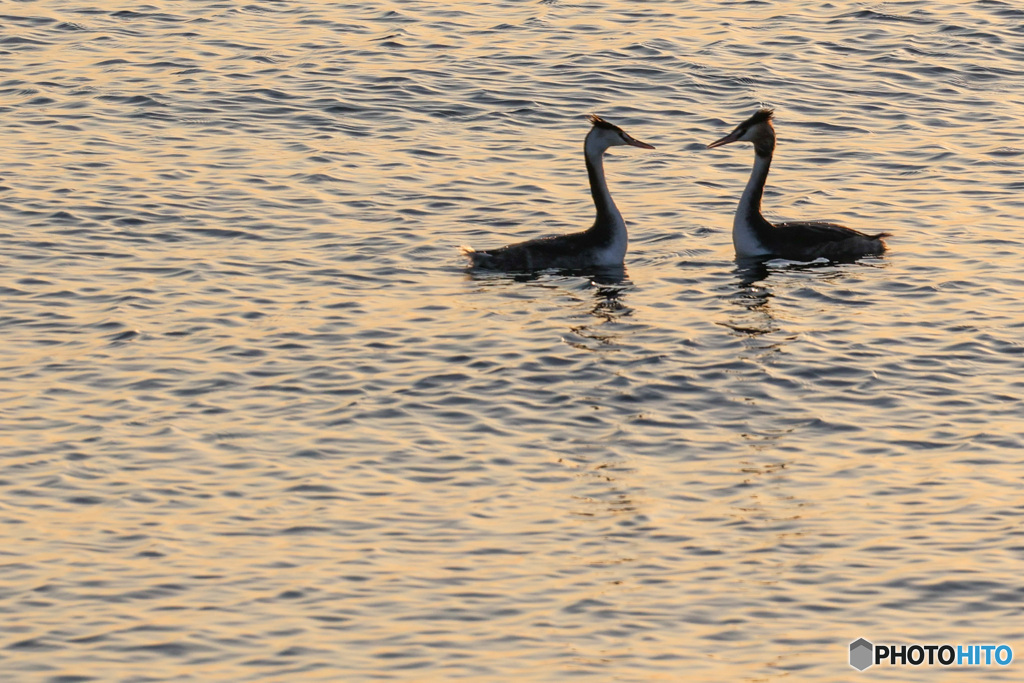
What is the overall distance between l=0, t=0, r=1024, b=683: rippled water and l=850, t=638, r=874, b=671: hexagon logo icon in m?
0.10

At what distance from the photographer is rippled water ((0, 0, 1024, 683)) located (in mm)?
11492

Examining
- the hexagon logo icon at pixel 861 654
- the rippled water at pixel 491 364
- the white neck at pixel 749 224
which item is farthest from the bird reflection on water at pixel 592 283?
the hexagon logo icon at pixel 861 654

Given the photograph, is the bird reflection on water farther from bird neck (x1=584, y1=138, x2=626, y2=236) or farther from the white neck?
the white neck

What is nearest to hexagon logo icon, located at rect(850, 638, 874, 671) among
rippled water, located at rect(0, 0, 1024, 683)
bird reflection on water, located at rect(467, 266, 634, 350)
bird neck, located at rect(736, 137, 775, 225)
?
rippled water, located at rect(0, 0, 1024, 683)

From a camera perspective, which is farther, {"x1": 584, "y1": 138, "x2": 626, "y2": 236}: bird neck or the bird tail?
{"x1": 584, "y1": 138, "x2": 626, "y2": 236}: bird neck

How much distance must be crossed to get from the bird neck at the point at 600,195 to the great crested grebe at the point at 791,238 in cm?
140

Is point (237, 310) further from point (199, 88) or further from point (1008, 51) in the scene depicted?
point (1008, 51)

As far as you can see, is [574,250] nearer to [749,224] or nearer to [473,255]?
[473,255]

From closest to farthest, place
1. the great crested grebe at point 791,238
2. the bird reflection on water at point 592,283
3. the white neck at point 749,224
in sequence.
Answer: the bird reflection on water at point 592,283, the great crested grebe at point 791,238, the white neck at point 749,224

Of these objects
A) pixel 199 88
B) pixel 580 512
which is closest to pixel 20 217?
pixel 199 88

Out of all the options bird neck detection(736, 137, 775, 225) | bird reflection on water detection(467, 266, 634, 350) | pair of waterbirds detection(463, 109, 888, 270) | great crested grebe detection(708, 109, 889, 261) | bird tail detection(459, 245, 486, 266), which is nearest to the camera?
bird reflection on water detection(467, 266, 634, 350)

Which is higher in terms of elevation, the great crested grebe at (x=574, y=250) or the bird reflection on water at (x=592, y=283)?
the great crested grebe at (x=574, y=250)

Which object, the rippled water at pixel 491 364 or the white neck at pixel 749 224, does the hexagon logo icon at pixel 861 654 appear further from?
the white neck at pixel 749 224

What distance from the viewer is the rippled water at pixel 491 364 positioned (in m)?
11.5
